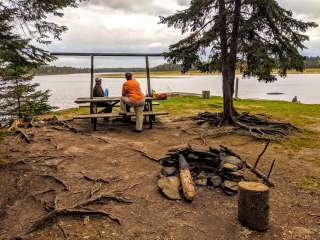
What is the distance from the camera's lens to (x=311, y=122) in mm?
12789

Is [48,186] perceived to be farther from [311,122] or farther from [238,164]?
[311,122]

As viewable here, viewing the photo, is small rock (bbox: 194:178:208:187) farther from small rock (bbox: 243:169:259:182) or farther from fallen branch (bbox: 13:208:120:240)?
fallen branch (bbox: 13:208:120:240)

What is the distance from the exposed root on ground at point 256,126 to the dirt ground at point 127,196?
99cm

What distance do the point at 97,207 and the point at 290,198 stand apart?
133 inches

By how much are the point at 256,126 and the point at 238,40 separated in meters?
3.32

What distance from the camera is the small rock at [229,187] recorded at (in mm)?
5713

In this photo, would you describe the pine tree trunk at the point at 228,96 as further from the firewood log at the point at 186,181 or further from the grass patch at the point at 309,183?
the firewood log at the point at 186,181

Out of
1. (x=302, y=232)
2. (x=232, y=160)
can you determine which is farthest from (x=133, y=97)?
(x=302, y=232)

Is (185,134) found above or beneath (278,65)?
beneath

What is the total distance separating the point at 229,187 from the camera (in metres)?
5.78

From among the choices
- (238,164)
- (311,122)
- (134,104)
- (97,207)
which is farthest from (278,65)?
(97,207)

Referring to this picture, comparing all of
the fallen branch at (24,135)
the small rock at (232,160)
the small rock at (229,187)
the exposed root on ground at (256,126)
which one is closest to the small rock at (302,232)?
the small rock at (229,187)

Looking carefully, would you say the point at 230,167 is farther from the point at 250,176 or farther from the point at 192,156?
the point at 192,156

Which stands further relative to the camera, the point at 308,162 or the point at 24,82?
the point at 24,82
